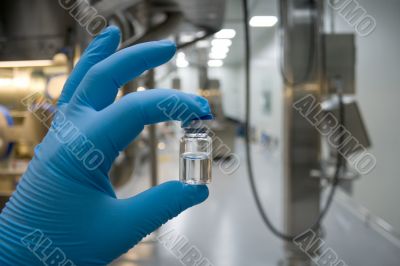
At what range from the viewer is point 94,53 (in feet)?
1.70

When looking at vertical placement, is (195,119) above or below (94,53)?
below

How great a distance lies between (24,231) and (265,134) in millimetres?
4774

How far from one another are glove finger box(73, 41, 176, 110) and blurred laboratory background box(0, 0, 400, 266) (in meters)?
0.34

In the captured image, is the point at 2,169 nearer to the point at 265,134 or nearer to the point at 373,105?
the point at 373,105

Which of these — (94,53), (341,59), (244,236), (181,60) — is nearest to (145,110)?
(94,53)

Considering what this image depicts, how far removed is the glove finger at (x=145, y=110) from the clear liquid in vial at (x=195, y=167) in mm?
72

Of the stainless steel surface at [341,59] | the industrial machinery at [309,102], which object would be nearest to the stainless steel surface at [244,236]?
the industrial machinery at [309,102]

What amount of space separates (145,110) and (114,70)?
0.28 feet

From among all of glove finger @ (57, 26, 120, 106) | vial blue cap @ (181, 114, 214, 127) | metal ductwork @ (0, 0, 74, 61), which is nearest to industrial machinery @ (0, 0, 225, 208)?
metal ductwork @ (0, 0, 74, 61)

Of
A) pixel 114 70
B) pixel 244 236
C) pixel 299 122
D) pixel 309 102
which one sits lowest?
pixel 244 236

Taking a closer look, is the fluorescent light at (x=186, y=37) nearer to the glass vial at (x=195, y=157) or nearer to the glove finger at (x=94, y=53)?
the glove finger at (x=94, y=53)

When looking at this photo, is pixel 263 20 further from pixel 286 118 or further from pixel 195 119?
pixel 195 119

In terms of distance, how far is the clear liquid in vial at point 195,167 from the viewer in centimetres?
46

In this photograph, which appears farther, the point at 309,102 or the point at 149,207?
the point at 309,102
